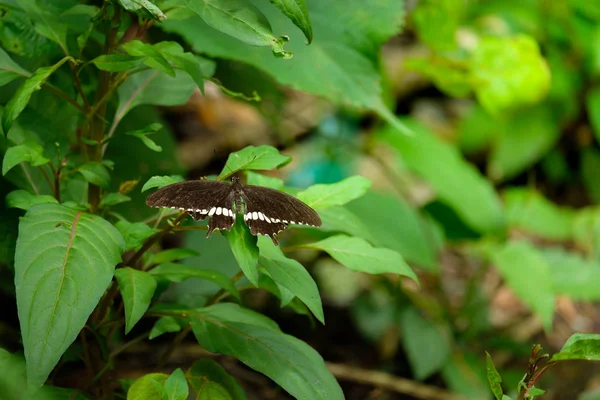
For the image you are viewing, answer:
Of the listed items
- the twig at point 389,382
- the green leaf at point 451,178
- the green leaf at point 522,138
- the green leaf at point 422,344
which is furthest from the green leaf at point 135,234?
the green leaf at point 522,138

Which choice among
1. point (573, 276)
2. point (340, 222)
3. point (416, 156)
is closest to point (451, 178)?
point (416, 156)

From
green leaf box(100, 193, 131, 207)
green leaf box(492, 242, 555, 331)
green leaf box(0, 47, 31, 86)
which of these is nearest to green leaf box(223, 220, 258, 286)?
green leaf box(100, 193, 131, 207)

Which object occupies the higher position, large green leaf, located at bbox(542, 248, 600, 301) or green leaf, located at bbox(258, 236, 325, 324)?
green leaf, located at bbox(258, 236, 325, 324)

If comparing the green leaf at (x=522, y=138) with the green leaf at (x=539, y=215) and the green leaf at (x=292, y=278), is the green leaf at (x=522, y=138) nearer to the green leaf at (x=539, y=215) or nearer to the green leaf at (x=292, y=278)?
the green leaf at (x=539, y=215)

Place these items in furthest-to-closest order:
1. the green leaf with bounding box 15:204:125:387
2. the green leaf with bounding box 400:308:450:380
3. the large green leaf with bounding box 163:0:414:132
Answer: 1. the green leaf with bounding box 400:308:450:380
2. the large green leaf with bounding box 163:0:414:132
3. the green leaf with bounding box 15:204:125:387

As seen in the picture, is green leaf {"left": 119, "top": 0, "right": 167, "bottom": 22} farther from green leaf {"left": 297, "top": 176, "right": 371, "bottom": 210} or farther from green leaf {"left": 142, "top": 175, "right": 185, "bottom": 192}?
green leaf {"left": 297, "top": 176, "right": 371, "bottom": 210}

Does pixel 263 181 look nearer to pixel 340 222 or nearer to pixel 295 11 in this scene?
pixel 340 222
